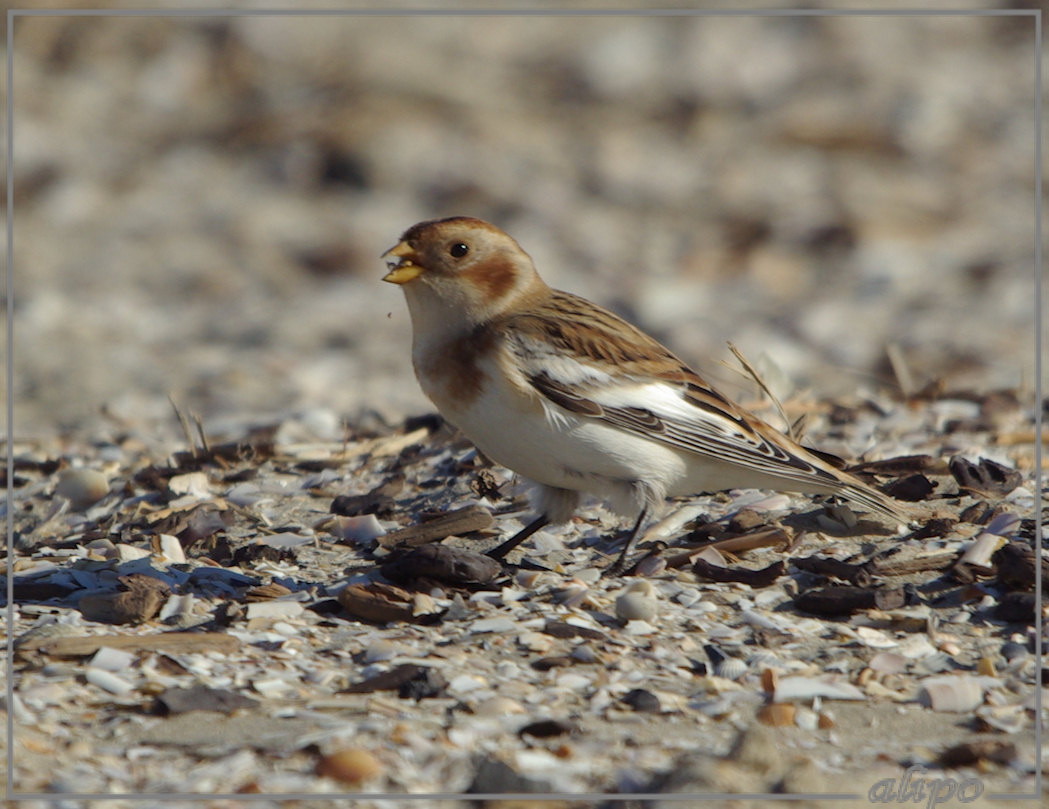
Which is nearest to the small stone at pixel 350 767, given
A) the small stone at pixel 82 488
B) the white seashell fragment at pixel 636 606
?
the white seashell fragment at pixel 636 606

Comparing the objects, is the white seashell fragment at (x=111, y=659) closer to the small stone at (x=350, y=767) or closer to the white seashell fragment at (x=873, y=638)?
→ the small stone at (x=350, y=767)

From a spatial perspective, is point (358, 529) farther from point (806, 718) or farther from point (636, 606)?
point (806, 718)

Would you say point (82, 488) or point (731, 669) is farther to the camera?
point (82, 488)

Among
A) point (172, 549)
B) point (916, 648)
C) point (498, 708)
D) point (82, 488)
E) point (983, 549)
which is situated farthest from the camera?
point (82, 488)

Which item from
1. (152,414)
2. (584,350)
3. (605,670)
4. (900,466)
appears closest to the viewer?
(605,670)

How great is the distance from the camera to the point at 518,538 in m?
3.55

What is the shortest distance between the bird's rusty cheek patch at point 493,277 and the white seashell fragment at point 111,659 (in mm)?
1351

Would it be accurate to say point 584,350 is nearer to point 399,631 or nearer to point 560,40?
point 399,631

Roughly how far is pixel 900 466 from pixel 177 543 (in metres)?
2.23

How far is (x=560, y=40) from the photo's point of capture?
10.4 m

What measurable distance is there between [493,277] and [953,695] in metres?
1.65

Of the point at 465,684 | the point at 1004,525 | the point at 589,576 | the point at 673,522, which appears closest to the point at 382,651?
the point at 465,684

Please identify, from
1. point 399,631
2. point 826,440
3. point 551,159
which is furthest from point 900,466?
point 551,159

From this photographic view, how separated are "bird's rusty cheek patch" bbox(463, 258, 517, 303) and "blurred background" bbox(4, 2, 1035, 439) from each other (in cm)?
224
